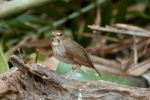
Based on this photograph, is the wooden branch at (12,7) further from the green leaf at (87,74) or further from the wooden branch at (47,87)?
the wooden branch at (47,87)

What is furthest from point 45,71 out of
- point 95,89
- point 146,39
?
point 146,39

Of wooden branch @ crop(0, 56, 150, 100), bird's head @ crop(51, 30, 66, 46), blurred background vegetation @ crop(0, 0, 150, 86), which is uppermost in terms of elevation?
blurred background vegetation @ crop(0, 0, 150, 86)

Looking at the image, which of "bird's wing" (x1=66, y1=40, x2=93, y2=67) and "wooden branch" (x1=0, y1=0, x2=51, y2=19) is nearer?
"bird's wing" (x1=66, y1=40, x2=93, y2=67)

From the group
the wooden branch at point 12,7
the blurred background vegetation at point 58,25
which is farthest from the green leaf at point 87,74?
the blurred background vegetation at point 58,25

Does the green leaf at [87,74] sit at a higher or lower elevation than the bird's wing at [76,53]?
lower

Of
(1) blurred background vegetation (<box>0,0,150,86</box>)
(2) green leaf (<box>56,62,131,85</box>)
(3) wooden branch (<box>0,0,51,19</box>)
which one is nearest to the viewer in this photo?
(2) green leaf (<box>56,62,131,85</box>)

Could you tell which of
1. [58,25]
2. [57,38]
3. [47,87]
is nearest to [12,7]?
[57,38]

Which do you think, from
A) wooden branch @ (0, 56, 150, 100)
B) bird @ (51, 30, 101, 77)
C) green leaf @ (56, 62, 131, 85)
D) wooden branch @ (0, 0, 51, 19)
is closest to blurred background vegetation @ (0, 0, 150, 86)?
wooden branch @ (0, 0, 51, 19)

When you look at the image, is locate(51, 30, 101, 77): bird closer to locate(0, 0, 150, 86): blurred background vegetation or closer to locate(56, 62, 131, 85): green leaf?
locate(56, 62, 131, 85): green leaf

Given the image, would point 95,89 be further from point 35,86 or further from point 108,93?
point 35,86
